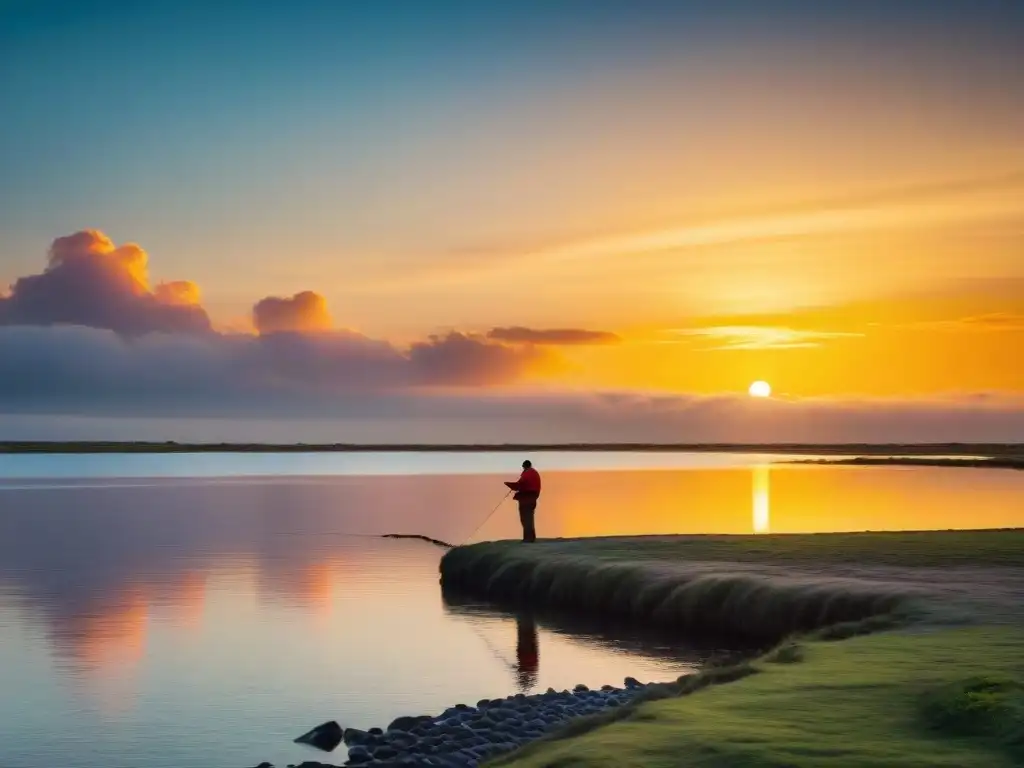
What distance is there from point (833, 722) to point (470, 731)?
7.37 metres

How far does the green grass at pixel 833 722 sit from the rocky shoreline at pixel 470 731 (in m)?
2.69

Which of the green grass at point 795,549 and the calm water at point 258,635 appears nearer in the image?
the calm water at point 258,635

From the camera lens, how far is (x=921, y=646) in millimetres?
19875

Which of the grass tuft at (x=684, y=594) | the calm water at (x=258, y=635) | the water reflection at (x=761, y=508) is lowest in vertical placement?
the calm water at (x=258, y=635)

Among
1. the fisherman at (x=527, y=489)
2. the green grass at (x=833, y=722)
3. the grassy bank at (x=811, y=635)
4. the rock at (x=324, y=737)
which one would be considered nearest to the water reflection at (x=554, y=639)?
A: the grassy bank at (x=811, y=635)

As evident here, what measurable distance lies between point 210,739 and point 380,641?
1199cm

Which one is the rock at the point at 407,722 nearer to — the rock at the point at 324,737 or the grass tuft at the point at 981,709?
the rock at the point at 324,737

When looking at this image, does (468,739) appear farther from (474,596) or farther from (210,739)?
(474,596)

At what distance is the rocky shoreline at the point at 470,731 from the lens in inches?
734

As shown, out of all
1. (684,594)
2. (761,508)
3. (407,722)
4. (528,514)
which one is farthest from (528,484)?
(761,508)

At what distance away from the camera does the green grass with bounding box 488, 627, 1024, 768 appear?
1281cm

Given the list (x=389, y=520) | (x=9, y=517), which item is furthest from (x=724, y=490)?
(x=9, y=517)

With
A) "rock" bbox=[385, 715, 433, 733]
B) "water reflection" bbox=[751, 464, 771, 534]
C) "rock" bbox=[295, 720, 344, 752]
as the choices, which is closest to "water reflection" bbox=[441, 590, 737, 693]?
"rock" bbox=[385, 715, 433, 733]

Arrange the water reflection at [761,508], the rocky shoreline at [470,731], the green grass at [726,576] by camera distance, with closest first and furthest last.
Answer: the rocky shoreline at [470,731], the green grass at [726,576], the water reflection at [761,508]
